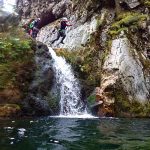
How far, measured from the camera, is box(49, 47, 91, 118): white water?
64.8 feet

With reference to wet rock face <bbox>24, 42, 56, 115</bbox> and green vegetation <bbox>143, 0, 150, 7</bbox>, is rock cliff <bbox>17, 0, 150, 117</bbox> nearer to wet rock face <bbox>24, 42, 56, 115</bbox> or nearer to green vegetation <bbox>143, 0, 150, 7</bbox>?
green vegetation <bbox>143, 0, 150, 7</bbox>

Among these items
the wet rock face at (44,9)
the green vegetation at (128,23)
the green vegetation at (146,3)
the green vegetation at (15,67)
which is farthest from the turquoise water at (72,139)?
the wet rock face at (44,9)

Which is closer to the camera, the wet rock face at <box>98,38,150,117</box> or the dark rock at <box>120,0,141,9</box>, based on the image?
the wet rock face at <box>98,38,150,117</box>

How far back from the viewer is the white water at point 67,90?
19.8 metres

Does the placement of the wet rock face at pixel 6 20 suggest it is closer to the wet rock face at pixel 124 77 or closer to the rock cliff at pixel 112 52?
the rock cliff at pixel 112 52

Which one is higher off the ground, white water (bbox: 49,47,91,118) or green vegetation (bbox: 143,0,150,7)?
green vegetation (bbox: 143,0,150,7)

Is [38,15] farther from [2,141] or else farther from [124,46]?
[2,141]

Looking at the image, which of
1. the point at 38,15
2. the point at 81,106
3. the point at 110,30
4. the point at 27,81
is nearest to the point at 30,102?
the point at 27,81

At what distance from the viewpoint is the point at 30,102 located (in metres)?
18.0

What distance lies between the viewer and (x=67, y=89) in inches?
816

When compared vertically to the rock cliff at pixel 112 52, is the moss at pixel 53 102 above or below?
below

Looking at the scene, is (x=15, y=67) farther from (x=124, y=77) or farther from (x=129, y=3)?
(x=129, y=3)

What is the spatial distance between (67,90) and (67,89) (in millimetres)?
75

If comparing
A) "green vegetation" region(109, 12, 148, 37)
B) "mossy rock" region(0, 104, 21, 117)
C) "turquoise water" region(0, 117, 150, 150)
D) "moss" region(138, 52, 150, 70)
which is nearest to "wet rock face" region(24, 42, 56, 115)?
"mossy rock" region(0, 104, 21, 117)
